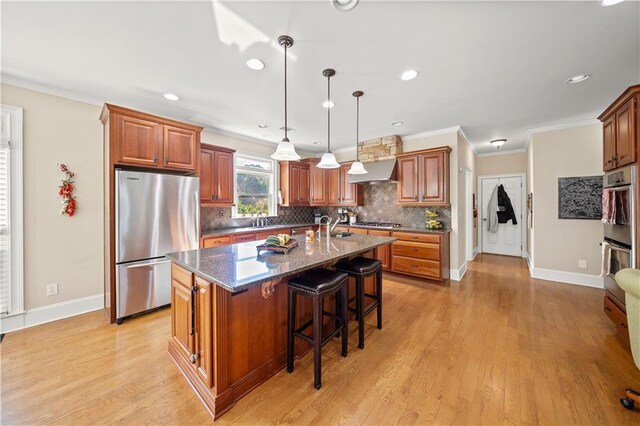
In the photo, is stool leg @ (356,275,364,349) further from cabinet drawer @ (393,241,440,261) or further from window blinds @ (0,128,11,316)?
window blinds @ (0,128,11,316)

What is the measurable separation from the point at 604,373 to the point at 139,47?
471cm

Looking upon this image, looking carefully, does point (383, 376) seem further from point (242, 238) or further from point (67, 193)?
point (67, 193)

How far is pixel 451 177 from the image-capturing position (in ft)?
→ 14.0

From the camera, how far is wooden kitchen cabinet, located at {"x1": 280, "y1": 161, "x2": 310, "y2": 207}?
5.40 meters

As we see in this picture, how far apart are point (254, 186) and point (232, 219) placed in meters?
0.87

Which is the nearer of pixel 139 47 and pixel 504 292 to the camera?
pixel 139 47

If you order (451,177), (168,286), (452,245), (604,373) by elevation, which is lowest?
(604,373)

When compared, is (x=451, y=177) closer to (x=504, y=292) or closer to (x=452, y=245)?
(x=452, y=245)

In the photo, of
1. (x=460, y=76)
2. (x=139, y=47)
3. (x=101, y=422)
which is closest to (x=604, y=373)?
(x=460, y=76)

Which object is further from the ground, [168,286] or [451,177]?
[451,177]

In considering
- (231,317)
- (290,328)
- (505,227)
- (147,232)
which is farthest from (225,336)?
(505,227)

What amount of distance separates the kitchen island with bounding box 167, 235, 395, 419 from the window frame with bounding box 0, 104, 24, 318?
199cm

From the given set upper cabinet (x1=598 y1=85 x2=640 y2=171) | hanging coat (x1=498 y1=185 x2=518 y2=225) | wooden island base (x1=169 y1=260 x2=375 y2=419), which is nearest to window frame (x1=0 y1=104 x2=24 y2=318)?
wooden island base (x1=169 y1=260 x2=375 y2=419)

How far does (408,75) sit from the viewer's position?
101 inches
